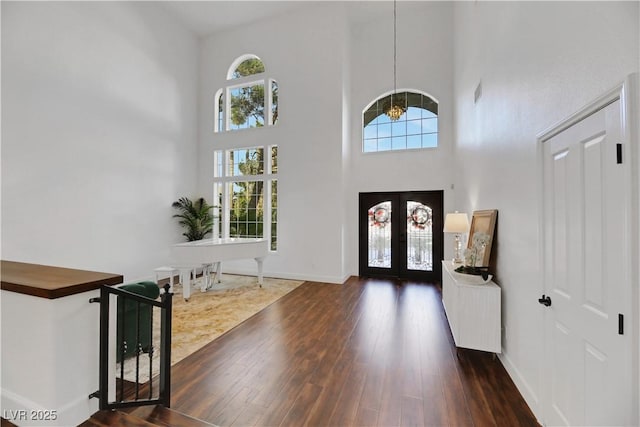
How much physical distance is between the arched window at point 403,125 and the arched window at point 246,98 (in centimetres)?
240

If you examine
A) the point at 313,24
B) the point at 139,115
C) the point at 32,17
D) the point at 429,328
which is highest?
the point at 313,24

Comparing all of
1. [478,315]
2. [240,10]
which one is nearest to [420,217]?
[478,315]

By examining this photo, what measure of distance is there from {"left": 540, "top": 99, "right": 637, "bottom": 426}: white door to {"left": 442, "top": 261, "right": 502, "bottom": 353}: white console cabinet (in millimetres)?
761

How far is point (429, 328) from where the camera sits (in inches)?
139

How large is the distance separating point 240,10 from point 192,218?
5.23 meters

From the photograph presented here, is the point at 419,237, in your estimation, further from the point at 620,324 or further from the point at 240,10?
the point at 240,10

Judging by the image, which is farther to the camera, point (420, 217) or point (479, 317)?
point (420, 217)

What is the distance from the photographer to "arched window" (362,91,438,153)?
20.5ft

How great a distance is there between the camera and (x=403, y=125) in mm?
6426

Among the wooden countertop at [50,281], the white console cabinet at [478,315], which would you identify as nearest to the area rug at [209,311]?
the wooden countertop at [50,281]

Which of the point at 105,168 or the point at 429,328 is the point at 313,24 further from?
the point at 429,328

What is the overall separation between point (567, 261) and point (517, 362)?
1261 millimetres

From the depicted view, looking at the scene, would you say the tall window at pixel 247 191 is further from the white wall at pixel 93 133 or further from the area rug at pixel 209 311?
the area rug at pixel 209 311

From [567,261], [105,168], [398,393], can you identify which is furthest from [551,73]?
[105,168]
